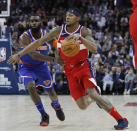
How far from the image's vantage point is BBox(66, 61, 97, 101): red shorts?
5688 mm

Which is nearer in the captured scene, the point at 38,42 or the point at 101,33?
the point at 38,42

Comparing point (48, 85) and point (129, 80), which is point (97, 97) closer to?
point (48, 85)

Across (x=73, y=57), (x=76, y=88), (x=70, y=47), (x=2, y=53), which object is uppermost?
(x=70, y=47)

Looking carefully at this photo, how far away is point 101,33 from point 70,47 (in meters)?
12.4

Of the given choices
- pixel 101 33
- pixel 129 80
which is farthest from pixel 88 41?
pixel 101 33

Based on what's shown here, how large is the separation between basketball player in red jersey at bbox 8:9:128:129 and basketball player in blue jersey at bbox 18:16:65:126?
772 millimetres

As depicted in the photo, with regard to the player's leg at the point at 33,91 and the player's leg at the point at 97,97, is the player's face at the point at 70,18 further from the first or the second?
the player's leg at the point at 33,91

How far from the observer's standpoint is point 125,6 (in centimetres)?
318

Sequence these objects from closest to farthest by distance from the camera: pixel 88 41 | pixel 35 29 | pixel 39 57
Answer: pixel 88 41
pixel 39 57
pixel 35 29

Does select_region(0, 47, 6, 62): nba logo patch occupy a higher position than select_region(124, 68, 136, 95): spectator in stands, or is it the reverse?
select_region(0, 47, 6, 62): nba logo patch

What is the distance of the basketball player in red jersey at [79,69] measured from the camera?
5551mm

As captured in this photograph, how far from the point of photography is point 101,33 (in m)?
17.4

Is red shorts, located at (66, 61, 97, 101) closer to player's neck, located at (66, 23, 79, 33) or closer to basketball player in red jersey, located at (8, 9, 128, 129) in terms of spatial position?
basketball player in red jersey, located at (8, 9, 128, 129)

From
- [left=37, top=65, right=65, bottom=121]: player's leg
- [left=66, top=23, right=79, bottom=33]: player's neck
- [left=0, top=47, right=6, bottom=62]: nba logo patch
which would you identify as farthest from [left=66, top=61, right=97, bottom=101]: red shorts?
[left=0, top=47, right=6, bottom=62]: nba logo patch
